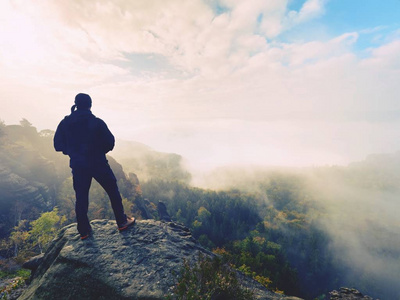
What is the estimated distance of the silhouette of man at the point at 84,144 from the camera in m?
5.05

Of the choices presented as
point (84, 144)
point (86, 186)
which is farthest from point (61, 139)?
point (86, 186)

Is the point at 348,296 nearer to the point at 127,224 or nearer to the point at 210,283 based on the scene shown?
the point at 210,283

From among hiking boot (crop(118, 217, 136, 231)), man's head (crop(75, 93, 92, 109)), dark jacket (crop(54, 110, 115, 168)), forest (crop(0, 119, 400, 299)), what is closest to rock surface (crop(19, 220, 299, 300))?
hiking boot (crop(118, 217, 136, 231))

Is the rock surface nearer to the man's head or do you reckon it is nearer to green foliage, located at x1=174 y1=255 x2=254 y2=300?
green foliage, located at x1=174 y1=255 x2=254 y2=300

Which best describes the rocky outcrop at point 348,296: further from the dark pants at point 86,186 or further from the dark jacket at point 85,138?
the dark jacket at point 85,138

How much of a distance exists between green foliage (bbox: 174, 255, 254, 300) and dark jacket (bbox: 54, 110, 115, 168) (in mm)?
3610

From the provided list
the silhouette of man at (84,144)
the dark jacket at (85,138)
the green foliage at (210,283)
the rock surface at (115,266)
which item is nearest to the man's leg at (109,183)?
the silhouette of man at (84,144)

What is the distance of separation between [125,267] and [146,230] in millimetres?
1637

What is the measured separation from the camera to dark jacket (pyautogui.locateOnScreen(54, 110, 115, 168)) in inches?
198

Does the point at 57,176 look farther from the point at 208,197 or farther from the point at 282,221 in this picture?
the point at 282,221

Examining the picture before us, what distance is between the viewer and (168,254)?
5.02 metres

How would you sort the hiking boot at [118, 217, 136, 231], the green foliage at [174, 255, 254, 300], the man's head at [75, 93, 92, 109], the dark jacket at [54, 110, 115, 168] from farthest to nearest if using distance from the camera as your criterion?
the hiking boot at [118, 217, 136, 231] < the man's head at [75, 93, 92, 109] < the dark jacket at [54, 110, 115, 168] < the green foliage at [174, 255, 254, 300]

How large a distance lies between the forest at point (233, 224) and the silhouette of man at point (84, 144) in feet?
13.2

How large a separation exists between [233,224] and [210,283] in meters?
95.0
